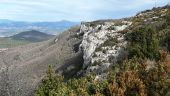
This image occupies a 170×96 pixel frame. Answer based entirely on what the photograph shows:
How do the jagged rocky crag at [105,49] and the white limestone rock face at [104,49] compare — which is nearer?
the jagged rocky crag at [105,49]

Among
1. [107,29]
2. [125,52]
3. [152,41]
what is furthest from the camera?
[107,29]

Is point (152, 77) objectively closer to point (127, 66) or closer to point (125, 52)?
point (127, 66)

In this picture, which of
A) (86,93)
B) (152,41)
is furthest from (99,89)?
(152,41)

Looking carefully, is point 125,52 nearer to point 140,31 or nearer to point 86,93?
point 140,31

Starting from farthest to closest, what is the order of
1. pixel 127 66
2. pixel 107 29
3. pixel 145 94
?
pixel 107 29 → pixel 127 66 → pixel 145 94

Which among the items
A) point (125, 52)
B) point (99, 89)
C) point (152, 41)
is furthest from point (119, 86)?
point (125, 52)

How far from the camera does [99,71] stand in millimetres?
68625

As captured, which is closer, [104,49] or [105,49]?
[105,49]

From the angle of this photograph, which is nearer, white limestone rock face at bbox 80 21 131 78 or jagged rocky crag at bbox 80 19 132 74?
jagged rocky crag at bbox 80 19 132 74

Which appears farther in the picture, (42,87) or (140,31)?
(140,31)

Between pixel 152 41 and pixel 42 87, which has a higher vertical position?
pixel 152 41

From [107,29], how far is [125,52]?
95.2 feet

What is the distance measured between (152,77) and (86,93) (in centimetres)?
755

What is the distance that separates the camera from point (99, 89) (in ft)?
146
